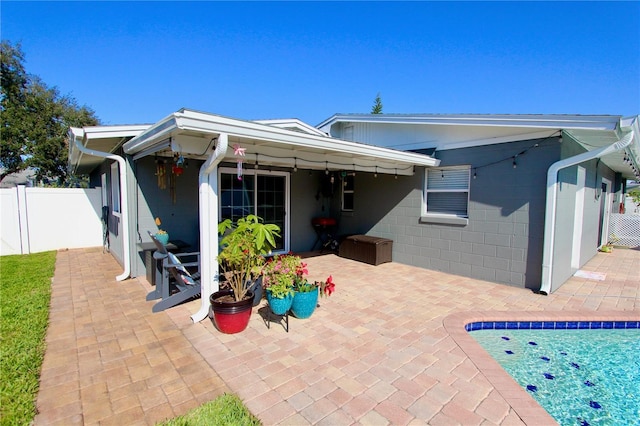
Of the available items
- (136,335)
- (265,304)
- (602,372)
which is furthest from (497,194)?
(136,335)

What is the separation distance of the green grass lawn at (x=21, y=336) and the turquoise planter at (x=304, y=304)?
253 centimetres

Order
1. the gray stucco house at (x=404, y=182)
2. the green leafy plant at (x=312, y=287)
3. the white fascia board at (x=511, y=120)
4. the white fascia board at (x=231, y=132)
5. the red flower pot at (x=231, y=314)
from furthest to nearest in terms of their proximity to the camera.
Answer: the white fascia board at (x=511, y=120)
the gray stucco house at (x=404, y=182)
the green leafy plant at (x=312, y=287)
the red flower pot at (x=231, y=314)
the white fascia board at (x=231, y=132)

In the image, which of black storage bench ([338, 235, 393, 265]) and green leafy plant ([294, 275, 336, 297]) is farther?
black storage bench ([338, 235, 393, 265])

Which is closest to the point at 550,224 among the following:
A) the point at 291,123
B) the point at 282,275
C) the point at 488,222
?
the point at 488,222

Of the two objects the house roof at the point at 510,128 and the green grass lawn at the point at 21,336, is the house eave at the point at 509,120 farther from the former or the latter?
the green grass lawn at the point at 21,336

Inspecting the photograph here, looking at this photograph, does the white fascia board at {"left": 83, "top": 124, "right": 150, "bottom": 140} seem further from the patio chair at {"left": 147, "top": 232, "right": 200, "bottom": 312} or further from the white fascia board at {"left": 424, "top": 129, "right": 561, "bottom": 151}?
the white fascia board at {"left": 424, "top": 129, "right": 561, "bottom": 151}

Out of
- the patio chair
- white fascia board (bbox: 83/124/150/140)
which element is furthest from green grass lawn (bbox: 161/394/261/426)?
white fascia board (bbox: 83/124/150/140)

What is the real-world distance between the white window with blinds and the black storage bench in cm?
Result: 132

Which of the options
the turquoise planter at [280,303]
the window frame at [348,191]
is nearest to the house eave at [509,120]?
the window frame at [348,191]

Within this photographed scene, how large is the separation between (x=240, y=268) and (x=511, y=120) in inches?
200

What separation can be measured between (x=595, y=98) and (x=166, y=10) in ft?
39.3

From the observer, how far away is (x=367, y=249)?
24.3 ft

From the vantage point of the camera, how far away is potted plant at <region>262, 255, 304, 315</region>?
3717mm

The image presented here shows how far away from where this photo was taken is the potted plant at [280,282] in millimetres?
3717
